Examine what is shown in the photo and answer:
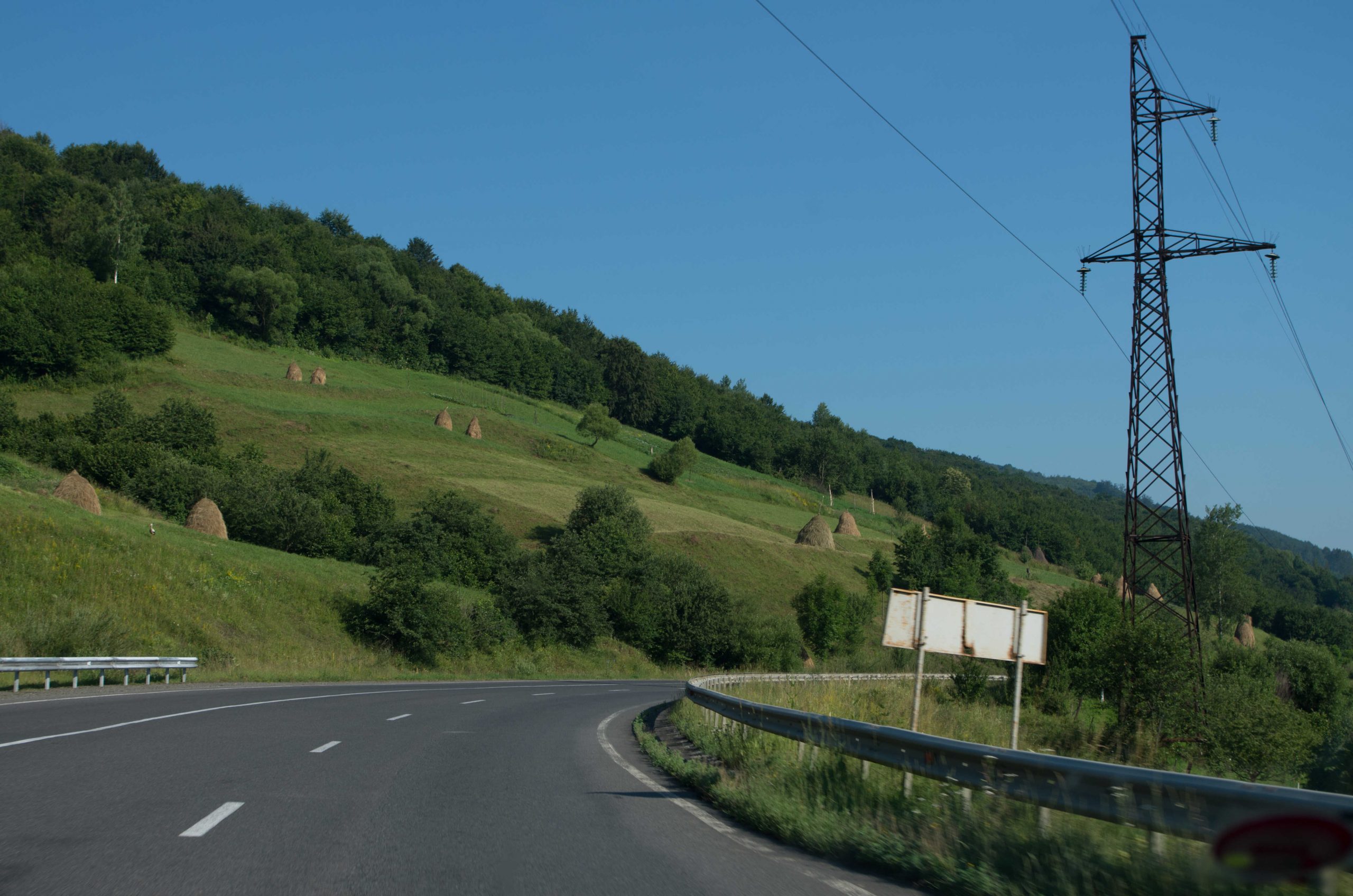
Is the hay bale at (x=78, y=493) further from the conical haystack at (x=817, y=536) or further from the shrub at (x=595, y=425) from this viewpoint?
the shrub at (x=595, y=425)

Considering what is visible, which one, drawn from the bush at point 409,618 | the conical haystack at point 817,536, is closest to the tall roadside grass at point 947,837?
the bush at point 409,618

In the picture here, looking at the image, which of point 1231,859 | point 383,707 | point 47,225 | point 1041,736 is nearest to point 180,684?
point 383,707

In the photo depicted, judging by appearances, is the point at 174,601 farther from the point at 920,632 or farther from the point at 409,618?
the point at 920,632

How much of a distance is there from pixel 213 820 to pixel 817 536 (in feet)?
282

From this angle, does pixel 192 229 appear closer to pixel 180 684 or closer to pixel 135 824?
pixel 180 684

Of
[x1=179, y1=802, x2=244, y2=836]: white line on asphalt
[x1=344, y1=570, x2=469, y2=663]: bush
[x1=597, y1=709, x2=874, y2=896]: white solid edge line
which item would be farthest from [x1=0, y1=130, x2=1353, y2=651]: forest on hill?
[x1=179, y1=802, x2=244, y2=836]: white line on asphalt

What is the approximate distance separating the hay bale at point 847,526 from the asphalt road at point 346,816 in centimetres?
9318

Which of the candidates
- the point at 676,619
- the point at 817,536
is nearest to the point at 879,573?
the point at 817,536

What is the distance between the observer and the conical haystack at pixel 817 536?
91312mm

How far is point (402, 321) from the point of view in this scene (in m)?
146

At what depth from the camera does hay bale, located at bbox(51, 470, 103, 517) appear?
45844mm

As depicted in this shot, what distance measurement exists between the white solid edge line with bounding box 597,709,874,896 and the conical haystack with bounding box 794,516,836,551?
256 feet

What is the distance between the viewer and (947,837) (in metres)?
6.97

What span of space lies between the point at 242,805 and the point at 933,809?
5.48 m
